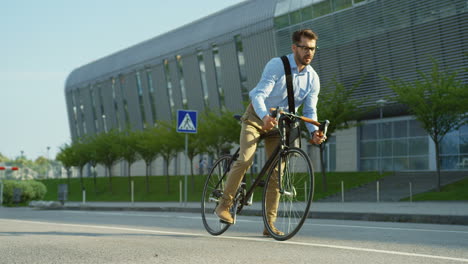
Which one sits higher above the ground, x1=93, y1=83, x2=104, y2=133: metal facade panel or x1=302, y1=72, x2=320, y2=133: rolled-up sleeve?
x1=93, y1=83, x2=104, y2=133: metal facade panel

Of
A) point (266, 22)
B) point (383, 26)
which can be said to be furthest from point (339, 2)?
point (266, 22)

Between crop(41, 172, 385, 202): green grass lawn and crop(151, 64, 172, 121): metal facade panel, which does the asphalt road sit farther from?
crop(151, 64, 172, 121): metal facade panel

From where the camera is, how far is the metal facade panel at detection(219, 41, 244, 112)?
47.5 meters

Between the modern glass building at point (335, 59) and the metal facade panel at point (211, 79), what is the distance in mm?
81

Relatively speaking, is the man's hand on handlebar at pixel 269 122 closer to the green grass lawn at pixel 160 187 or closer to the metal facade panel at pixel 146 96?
the green grass lawn at pixel 160 187

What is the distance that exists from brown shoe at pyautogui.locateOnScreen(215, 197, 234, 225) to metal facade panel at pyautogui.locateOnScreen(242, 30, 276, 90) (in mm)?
36994

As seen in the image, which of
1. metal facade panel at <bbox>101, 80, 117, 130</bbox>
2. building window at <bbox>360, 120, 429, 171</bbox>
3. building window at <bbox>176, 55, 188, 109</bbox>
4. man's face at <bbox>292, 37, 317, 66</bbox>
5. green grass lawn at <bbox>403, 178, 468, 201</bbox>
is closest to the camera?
man's face at <bbox>292, 37, 317, 66</bbox>

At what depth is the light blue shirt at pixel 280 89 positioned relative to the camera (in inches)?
239

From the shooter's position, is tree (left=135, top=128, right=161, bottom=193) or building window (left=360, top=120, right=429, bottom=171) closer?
tree (left=135, top=128, right=161, bottom=193)

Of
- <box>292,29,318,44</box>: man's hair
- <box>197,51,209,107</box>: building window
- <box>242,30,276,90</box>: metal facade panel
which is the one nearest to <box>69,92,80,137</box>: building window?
<box>197,51,209,107</box>: building window

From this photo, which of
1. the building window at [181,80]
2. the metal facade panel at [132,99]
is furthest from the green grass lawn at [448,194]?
the metal facade panel at [132,99]

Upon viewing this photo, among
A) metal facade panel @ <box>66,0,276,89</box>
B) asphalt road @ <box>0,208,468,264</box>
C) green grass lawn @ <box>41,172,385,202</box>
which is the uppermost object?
metal facade panel @ <box>66,0,276,89</box>

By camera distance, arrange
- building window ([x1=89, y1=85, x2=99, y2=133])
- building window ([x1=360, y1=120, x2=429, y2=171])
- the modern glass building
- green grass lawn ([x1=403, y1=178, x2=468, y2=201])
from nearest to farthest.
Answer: green grass lawn ([x1=403, y1=178, x2=468, y2=201]) < the modern glass building < building window ([x1=360, y1=120, x2=429, y2=171]) < building window ([x1=89, y1=85, x2=99, y2=133])

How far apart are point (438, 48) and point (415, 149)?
8.03 meters
